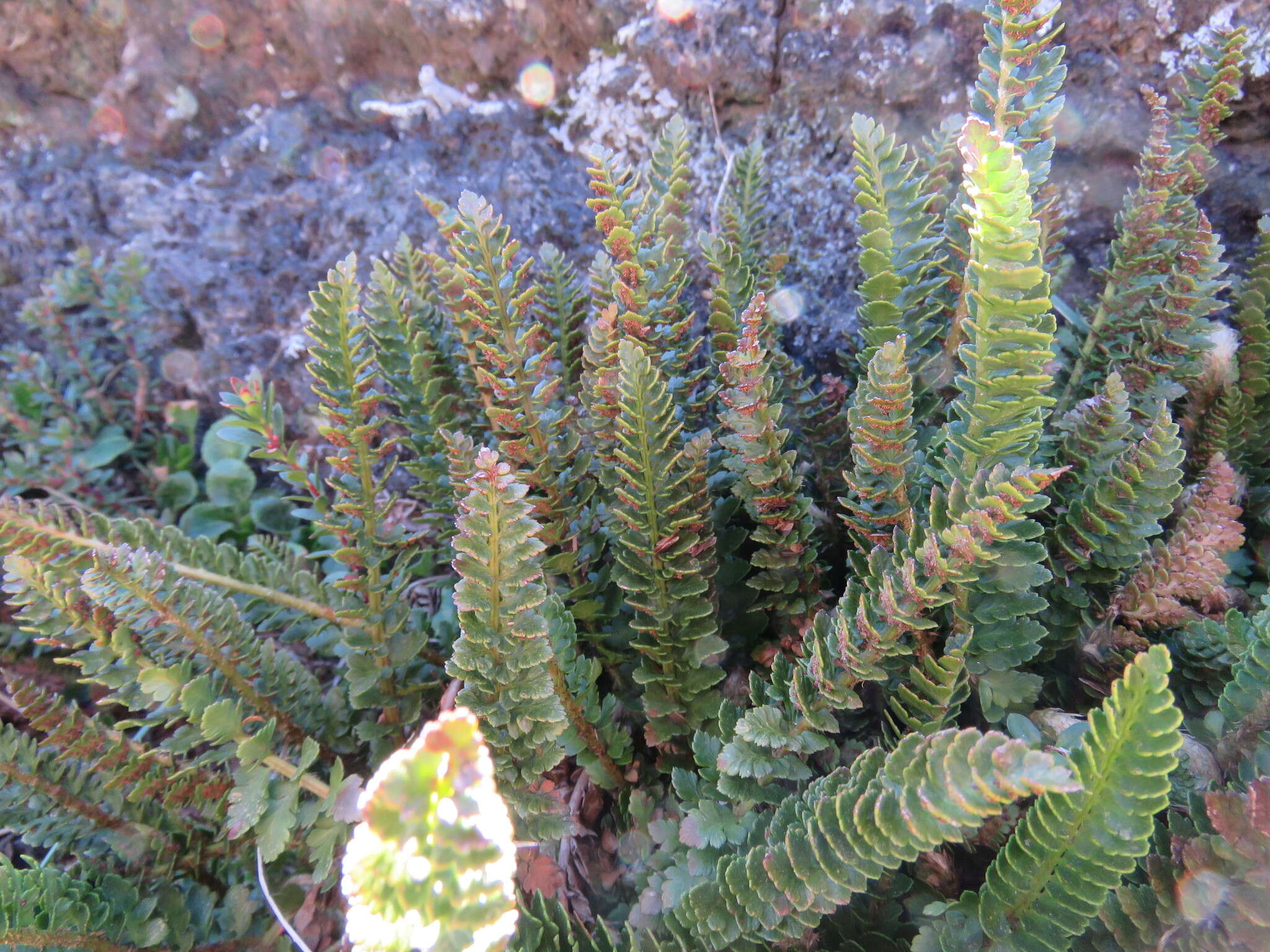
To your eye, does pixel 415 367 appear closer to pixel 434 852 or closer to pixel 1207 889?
pixel 434 852

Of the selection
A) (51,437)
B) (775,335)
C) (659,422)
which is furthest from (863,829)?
(51,437)

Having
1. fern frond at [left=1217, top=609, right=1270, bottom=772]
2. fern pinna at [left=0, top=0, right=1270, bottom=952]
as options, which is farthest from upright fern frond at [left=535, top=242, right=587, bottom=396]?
fern frond at [left=1217, top=609, right=1270, bottom=772]

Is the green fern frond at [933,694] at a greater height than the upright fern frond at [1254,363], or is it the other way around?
the upright fern frond at [1254,363]

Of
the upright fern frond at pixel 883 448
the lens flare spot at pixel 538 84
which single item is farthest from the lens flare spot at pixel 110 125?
the upright fern frond at pixel 883 448

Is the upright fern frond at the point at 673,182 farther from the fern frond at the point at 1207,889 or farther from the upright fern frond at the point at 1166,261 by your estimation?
the fern frond at the point at 1207,889

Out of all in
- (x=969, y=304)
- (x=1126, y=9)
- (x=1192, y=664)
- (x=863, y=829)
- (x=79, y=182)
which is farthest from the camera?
(x=79, y=182)

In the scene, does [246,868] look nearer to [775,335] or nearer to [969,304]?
[775,335]
